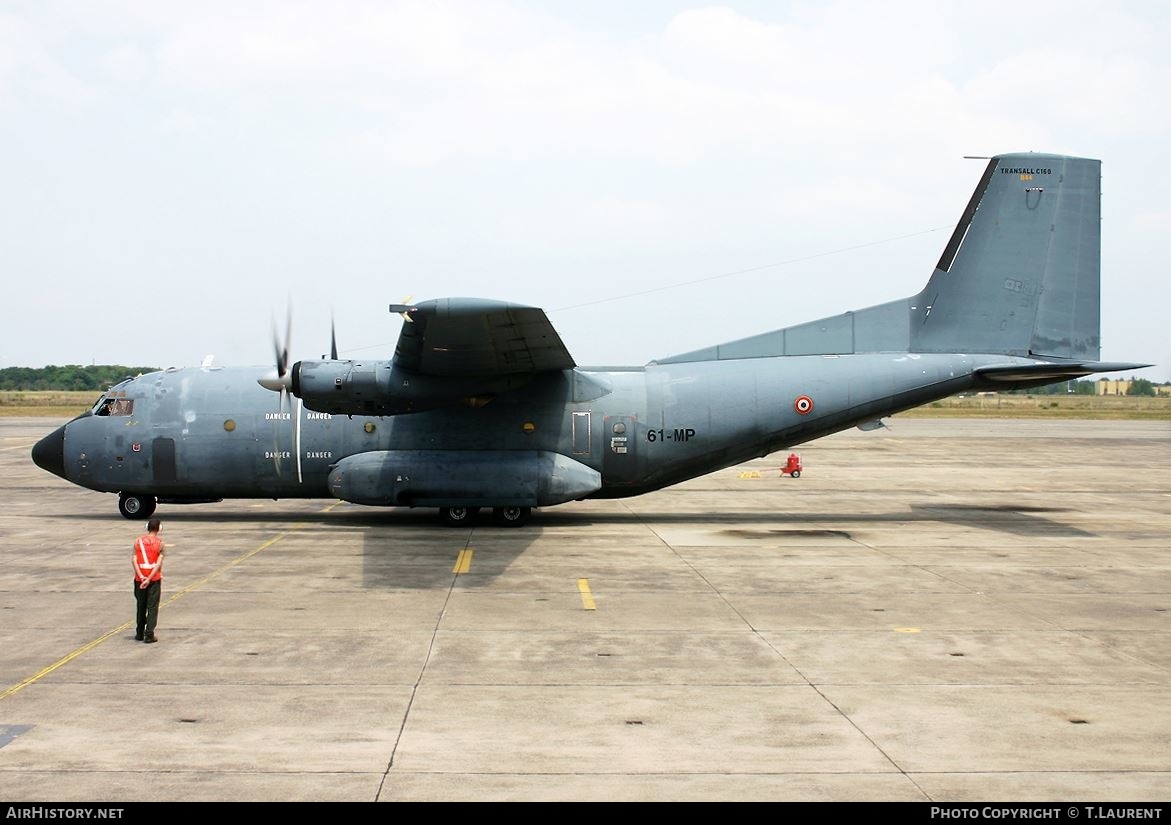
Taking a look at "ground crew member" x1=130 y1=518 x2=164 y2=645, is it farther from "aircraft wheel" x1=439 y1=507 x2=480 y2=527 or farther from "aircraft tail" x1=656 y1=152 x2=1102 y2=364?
"aircraft tail" x1=656 y1=152 x2=1102 y2=364

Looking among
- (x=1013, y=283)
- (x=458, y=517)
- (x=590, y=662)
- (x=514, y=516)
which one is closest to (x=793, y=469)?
(x=1013, y=283)

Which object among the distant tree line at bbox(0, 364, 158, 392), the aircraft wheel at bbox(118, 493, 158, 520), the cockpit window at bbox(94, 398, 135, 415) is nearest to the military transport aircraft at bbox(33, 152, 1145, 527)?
the cockpit window at bbox(94, 398, 135, 415)

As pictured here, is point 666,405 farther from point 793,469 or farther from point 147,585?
point 793,469

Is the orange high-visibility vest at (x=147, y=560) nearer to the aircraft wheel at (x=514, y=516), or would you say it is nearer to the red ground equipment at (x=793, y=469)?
the aircraft wheel at (x=514, y=516)

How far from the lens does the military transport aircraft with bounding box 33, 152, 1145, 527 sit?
2025 centimetres

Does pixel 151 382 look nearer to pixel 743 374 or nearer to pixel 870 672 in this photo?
pixel 743 374

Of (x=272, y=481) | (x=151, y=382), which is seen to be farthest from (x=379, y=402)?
(x=151, y=382)

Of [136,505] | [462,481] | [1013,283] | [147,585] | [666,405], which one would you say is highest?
[1013,283]

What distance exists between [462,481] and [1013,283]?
1212cm

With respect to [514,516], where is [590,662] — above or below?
below

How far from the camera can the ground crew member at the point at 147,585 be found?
1128cm

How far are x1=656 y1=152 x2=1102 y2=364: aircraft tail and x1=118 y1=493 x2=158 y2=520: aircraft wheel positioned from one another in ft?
47.9

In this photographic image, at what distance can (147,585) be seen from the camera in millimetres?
11305

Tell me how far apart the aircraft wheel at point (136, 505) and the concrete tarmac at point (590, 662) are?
2.08 ft
